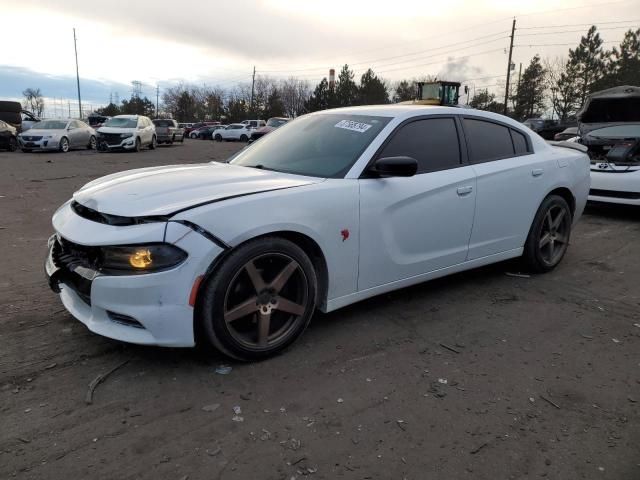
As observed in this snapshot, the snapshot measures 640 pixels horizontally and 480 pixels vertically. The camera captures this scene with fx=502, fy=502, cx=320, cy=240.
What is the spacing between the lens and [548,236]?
4828 millimetres

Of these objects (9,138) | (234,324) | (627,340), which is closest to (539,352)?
(627,340)

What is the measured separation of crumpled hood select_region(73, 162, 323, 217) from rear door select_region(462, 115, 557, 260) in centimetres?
157

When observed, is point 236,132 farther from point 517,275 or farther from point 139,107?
point 139,107

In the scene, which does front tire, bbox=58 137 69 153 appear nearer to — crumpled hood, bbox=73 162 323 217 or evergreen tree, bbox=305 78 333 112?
crumpled hood, bbox=73 162 323 217

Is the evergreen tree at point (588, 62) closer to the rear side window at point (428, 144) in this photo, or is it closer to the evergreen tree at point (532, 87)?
the evergreen tree at point (532, 87)

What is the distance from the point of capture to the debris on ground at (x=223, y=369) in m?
2.88

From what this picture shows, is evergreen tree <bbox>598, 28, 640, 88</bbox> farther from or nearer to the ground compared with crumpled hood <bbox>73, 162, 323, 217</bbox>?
farther from the ground

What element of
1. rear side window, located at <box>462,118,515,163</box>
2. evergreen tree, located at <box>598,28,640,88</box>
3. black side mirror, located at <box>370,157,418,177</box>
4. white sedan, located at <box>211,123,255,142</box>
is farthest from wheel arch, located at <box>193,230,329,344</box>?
evergreen tree, located at <box>598,28,640,88</box>

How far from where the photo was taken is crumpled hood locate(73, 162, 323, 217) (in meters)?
2.79

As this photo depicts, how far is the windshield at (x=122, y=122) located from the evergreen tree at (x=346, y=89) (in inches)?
2262

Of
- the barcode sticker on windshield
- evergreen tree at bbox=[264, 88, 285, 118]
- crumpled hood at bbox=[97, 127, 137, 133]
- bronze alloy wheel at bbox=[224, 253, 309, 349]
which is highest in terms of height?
evergreen tree at bbox=[264, 88, 285, 118]

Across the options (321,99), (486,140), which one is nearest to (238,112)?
(321,99)

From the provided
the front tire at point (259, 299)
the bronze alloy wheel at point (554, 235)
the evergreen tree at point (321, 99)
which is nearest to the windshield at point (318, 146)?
the front tire at point (259, 299)

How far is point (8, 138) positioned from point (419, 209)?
22.8 metres
